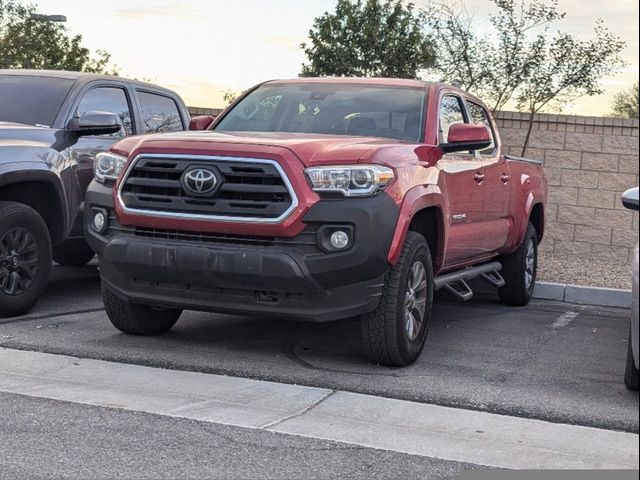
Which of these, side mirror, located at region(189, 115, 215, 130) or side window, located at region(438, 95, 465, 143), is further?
side mirror, located at region(189, 115, 215, 130)

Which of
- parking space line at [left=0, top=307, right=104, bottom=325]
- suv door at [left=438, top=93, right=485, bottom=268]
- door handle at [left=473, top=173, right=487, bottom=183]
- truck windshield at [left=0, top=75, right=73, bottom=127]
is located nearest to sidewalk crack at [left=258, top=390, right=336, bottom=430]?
suv door at [left=438, top=93, right=485, bottom=268]

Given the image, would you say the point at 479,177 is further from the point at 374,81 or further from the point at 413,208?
the point at 413,208

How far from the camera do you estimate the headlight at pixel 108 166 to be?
6.79 meters

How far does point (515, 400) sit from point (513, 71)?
35.1 ft

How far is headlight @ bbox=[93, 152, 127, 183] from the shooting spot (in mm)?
6793

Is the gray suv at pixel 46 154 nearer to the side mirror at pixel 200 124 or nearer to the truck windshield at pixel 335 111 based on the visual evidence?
the side mirror at pixel 200 124

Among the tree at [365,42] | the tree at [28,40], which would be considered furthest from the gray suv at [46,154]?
the tree at [28,40]

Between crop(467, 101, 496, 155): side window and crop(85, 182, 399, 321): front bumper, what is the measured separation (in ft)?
9.31

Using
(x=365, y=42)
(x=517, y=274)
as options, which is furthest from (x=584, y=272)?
(x=365, y=42)

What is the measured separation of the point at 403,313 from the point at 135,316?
6.49ft

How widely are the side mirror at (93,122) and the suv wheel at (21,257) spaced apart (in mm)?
941

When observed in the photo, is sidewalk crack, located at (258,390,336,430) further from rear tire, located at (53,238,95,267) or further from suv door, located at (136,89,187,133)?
suv door, located at (136,89,187,133)

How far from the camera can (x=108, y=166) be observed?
685cm

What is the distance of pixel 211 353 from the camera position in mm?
6824
